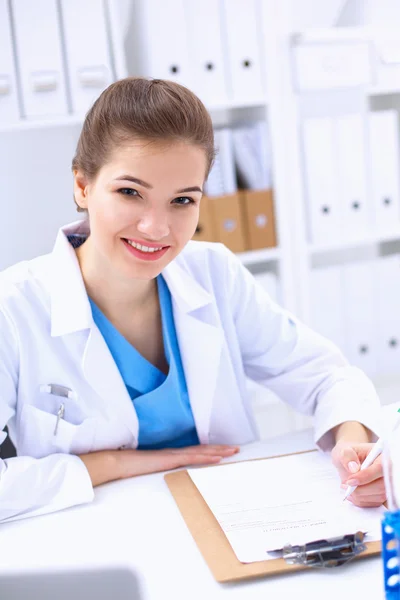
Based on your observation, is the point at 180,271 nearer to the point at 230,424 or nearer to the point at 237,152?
the point at 230,424

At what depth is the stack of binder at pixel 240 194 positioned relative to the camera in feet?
Result: 7.68

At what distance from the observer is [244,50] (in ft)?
7.50

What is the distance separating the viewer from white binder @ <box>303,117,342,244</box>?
2416mm

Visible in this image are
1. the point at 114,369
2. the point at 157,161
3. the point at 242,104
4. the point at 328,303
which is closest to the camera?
the point at 157,161

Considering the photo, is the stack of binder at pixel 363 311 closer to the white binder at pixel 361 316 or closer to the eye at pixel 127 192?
the white binder at pixel 361 316

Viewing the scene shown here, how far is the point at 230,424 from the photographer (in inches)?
56.2

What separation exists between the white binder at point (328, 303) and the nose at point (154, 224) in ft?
4.55


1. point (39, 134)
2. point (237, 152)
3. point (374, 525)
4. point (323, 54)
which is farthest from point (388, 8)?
point (374, 525)

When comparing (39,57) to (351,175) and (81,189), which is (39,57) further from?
(351,175)

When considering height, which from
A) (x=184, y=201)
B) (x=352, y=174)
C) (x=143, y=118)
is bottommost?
(x=352, y=174)

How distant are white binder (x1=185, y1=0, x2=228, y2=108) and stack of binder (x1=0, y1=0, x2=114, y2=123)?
26 cm

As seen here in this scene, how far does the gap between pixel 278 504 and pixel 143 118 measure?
2.04ft

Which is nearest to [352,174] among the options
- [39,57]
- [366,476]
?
[39,57]

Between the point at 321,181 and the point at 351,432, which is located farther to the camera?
the point at 321,181
